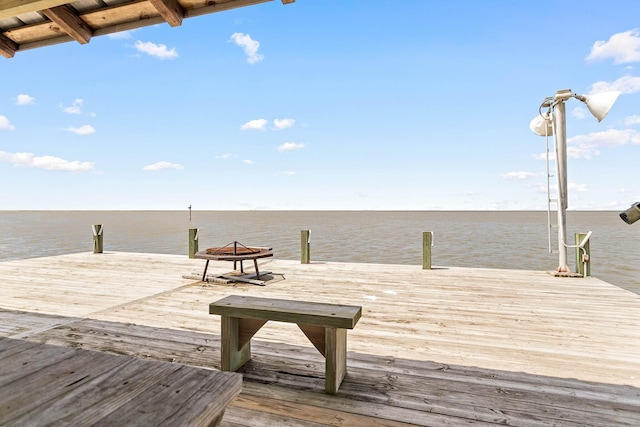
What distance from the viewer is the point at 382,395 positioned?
106 inches

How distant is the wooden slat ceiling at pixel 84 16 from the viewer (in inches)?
104

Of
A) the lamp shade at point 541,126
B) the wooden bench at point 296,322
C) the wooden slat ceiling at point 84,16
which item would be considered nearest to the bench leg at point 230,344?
the wooden bench at point 296,322

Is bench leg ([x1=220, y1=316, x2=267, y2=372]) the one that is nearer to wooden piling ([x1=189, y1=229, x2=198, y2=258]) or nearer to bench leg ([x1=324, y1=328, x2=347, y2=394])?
bench leg ([x1=324, y1=328, x2=347, y2=394])

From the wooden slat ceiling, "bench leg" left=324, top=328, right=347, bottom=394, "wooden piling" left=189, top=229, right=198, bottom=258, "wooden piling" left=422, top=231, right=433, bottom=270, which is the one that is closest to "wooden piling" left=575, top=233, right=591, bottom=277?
"wooden piling" left=422, top=231, right=433, bottom=270

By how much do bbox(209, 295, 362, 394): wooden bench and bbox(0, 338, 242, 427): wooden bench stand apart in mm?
1269

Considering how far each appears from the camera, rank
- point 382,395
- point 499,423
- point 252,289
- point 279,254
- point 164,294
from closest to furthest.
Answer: point 499,423, point 382,395, point 164,294, point 252,289, point 279,254

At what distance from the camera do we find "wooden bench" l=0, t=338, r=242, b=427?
115 centimetres

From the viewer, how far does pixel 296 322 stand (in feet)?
9.09

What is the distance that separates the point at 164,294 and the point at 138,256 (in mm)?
5180

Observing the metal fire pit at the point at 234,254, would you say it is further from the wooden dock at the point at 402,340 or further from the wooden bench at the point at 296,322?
the wooden bench at the point at 296,322

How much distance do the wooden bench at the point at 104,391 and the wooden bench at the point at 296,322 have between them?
4.16 feet

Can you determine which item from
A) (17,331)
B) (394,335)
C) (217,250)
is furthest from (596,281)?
(17,331)

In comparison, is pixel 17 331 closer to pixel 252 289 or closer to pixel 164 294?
pixel 164 294

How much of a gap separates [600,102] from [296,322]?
7117mm
